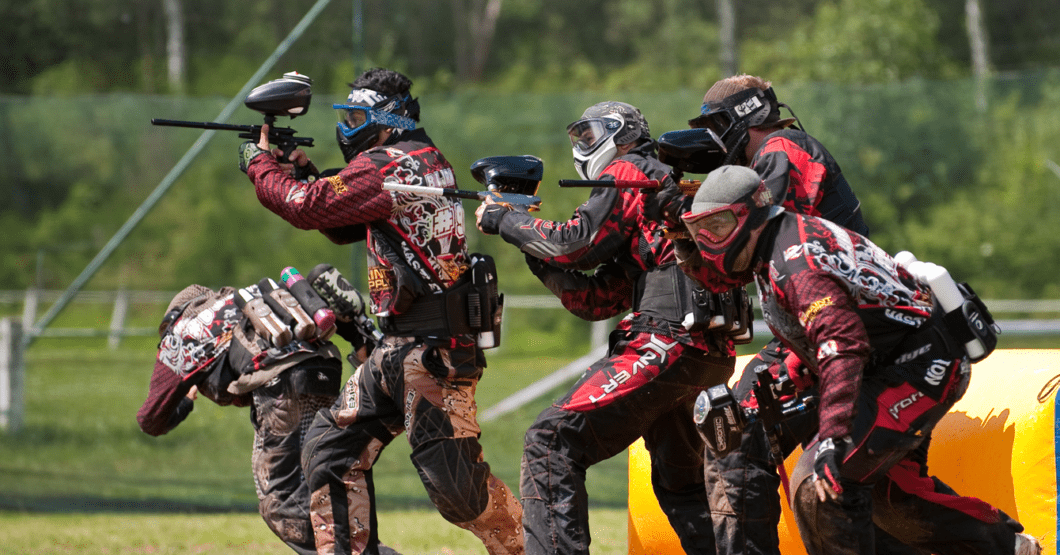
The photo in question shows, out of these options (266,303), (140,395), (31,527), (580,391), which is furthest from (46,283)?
(580,391)

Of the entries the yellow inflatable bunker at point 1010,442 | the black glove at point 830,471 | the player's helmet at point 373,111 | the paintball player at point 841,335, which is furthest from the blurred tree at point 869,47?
the black glove at point 830,471

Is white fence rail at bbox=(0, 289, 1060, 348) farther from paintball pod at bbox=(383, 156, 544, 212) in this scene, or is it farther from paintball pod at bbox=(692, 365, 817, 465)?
paintball pod at bbox=(383, 156, 544, 212)

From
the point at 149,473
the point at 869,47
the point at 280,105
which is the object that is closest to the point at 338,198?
the point at 280,105

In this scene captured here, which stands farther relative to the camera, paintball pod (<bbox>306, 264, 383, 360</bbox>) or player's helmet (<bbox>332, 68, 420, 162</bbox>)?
paintball pod (<bbox>306, 264, 383, 360</bbox>)

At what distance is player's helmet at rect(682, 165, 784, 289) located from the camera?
3.64m

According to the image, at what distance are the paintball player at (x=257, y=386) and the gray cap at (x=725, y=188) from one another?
218 centimetres

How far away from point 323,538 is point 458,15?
10054 mm

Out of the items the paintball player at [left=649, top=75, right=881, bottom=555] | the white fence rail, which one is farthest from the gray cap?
the white fence rail

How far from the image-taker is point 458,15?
1386 centimetres

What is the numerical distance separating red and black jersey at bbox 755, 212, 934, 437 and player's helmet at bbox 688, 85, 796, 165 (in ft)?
2.77

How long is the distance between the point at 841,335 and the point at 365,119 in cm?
231

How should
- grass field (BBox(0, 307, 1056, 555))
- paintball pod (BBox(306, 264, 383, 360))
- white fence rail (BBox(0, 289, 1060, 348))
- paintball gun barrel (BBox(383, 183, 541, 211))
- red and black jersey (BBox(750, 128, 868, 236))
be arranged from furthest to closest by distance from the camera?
white fence rail (BBox(0, 289, 1060, 348))
grass field (BBox(0, 307, 1056, 555))
paintball pod (BBox(306, 264, 383, 360))
paintball gun barrel (BBox(383, 183, 541, 211))
red and black jersey (BBox(750, 128, 868, 236))

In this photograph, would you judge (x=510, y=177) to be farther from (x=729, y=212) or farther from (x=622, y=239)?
(x=729, y=212)

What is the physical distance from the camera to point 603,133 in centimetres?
457
